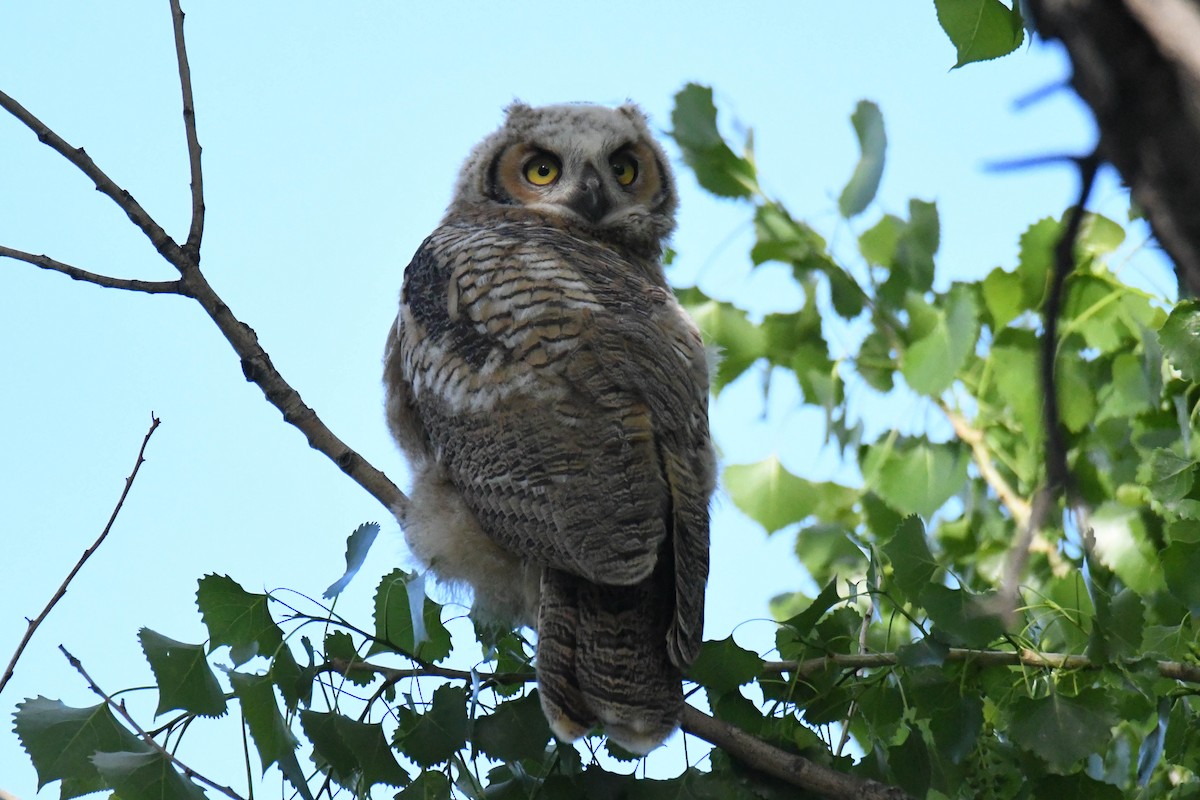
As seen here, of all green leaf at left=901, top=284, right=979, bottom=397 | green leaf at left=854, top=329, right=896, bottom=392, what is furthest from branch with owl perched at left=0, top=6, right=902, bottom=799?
green leaf at left=854, top=329, right=896, bottom=392

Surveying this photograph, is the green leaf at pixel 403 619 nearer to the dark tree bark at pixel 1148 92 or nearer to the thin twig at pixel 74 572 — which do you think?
the thin twig at pixel 74 572

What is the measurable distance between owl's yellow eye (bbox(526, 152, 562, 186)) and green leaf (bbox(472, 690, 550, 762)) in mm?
1939

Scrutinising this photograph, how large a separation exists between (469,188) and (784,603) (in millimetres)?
1611

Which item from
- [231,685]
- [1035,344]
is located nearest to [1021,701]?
[231,685]

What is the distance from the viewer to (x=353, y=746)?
6.37 ft

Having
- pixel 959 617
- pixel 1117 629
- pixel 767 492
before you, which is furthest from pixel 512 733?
pixel 767 492

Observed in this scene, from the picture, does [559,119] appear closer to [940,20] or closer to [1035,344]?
[1035,344]

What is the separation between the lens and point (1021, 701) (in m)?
1.91

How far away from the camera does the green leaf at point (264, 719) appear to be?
1.92 m

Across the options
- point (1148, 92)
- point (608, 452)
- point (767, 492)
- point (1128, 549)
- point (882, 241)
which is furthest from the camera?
point (882, 241)

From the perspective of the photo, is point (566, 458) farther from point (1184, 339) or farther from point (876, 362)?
point (876, 362)

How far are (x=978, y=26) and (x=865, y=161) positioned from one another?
2.01 metres

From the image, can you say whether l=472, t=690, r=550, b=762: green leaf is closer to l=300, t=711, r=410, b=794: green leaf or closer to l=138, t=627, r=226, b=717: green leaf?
l=300, t=711, r=410, b=794: green leaf

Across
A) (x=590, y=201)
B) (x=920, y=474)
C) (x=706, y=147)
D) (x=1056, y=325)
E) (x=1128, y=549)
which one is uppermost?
(x=706, y=147)
